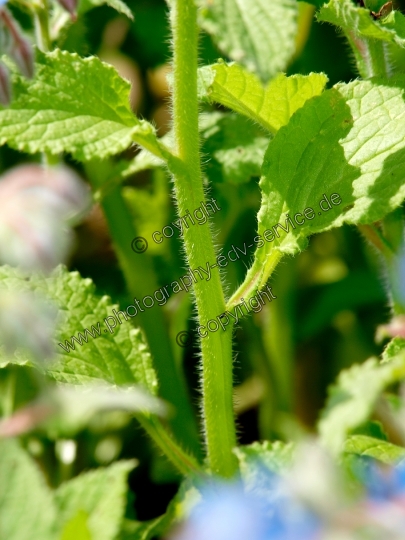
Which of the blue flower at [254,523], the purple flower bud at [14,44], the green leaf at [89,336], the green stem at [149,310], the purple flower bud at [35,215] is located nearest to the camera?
the blue flower at [254,523]

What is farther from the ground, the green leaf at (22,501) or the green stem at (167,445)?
the green leaf at (22,501)

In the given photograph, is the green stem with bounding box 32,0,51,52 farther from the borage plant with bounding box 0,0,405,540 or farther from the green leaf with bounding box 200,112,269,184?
the green leaf with bounding box 200,112,269,184

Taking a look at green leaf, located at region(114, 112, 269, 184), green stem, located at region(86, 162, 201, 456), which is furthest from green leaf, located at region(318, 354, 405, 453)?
green stem, located at region(86, 162, 201, 456)

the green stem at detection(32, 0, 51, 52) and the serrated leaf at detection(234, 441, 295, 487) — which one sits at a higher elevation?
the green stem at detection(32, 0, 51, 52)

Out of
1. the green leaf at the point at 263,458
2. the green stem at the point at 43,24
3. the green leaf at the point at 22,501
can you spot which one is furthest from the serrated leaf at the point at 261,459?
the green stem at the point at 43,24

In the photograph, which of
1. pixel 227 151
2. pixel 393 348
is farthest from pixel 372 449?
pixel 227 151

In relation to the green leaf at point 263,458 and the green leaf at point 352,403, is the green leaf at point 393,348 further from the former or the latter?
the green leaf at point 352,403
